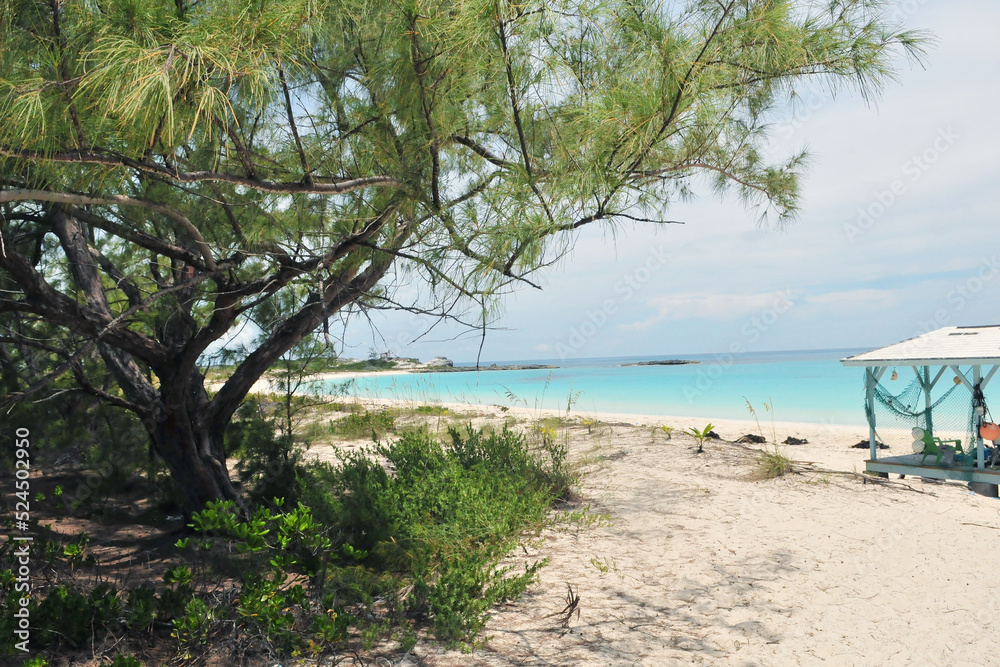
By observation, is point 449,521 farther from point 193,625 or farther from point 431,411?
point 431,411

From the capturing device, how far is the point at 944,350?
21.4ft

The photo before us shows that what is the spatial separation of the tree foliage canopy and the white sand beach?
5.47 feet

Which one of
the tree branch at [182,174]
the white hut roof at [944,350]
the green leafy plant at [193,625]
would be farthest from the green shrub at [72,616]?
the white hut roof at [944,350]

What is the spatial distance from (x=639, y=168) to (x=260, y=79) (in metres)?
1.44

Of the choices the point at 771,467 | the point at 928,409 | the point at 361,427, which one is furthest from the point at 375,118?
the point at 928,409

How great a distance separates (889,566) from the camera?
3.83 m

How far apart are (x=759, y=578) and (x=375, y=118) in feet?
10.5

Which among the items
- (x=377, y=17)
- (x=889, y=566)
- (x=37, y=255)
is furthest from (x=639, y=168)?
(x=37, y=255)

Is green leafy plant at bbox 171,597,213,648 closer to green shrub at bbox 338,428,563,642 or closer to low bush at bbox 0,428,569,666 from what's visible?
low bush at bbox 0,428,569,666

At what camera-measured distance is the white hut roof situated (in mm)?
6105

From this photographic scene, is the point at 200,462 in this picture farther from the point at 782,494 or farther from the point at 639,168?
the point at 782,494

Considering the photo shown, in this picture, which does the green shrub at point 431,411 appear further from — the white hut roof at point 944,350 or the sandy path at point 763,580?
the white hut roof at point 944,350
